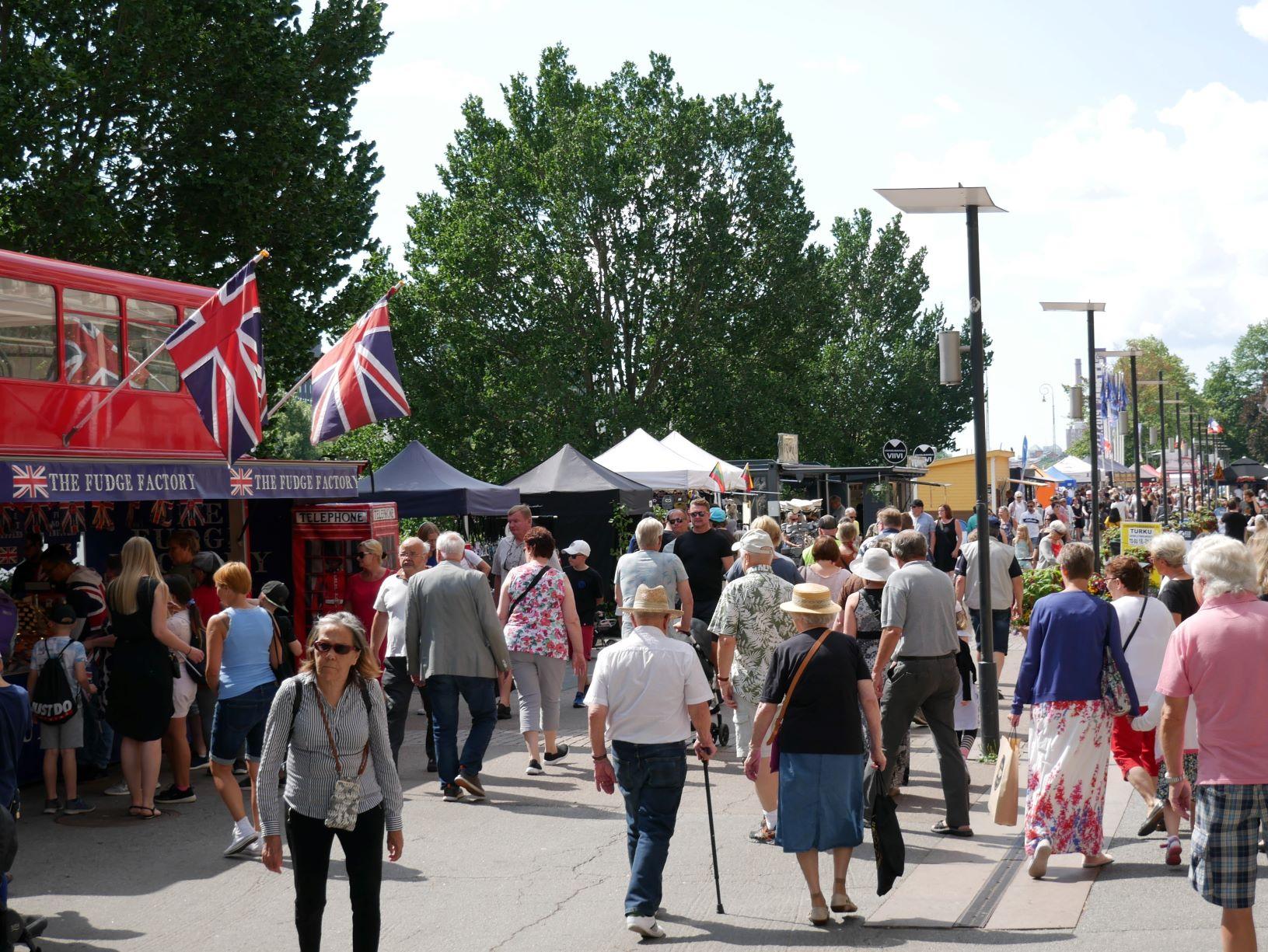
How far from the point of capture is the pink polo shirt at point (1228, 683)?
16.8 feet

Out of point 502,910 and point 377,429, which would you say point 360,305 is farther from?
point 502,910

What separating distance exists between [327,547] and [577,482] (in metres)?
6.21

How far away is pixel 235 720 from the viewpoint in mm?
8156

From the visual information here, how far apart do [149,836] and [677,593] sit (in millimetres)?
4458

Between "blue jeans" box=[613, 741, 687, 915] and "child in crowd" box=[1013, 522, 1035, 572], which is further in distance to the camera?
"child in crowd" box=[1013, 522, 1035, 572]

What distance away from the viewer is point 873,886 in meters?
7.27

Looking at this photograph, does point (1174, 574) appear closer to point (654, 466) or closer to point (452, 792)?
point (452, 792)

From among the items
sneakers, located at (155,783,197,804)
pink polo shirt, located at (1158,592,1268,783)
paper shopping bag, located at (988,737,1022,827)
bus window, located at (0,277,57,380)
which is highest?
bus window, located at (0,277,57,380)

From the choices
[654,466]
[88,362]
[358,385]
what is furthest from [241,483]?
[654,466]

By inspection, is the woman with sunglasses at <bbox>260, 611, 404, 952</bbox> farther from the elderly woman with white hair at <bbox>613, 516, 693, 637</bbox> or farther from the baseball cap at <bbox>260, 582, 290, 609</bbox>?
the elderly woman with white hair at <bbox>613, 516, 693, 637</bbox>

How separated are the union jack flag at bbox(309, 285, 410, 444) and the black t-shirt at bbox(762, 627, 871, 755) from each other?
8.53 m

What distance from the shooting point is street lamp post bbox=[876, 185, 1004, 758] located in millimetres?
Answer: 10578

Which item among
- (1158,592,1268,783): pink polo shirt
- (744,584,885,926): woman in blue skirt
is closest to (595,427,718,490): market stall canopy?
(744,584,885,926): woman in blue skirt

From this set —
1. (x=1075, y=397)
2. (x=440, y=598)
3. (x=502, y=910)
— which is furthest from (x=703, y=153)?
(x=502, y=910)
